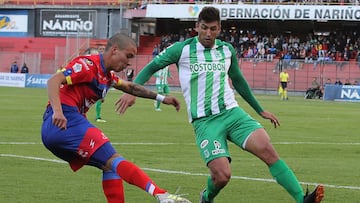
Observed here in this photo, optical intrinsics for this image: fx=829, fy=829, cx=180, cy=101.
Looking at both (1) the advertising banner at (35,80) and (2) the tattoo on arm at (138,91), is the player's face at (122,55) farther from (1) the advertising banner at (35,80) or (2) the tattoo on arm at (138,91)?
(1) the advertising banner at (35,80)

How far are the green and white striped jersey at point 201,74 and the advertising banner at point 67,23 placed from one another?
2124 inches

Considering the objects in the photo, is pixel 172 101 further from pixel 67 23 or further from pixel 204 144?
pixel 67 23

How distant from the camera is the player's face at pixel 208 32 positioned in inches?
359

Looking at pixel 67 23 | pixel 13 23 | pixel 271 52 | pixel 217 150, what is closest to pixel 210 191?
pixel 217 150

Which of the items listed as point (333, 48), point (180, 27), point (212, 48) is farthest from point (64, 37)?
point (212, 48)

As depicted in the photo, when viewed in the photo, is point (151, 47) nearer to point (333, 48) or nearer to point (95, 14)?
point (95, 14)

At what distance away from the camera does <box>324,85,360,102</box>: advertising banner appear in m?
48.8

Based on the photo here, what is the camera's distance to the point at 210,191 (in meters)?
9.30

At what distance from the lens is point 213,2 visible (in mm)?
61188

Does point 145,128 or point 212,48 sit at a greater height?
point 212,48

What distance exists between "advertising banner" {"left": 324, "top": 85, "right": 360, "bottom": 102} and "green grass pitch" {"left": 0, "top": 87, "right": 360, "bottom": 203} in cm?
2426

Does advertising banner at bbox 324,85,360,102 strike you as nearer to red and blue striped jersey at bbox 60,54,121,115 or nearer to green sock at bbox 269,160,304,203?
green sock at bbox 269,160,304,203

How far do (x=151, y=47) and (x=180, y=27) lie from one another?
3260 millimetres

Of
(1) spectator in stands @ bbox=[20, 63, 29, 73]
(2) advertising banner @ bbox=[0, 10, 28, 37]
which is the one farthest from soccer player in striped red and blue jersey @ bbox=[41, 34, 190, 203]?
(2) advertising banner @ bbox=[0, 10, 28, 37]
